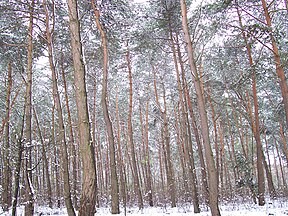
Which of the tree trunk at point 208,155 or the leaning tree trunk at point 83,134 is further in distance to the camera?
the tree trunk at point 208,155

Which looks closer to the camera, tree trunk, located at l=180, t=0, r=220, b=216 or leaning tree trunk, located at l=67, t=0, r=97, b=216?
leaning tree trunk, located at l=67, t=0, r=97, b=216

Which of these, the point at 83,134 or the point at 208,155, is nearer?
the point at 83,134

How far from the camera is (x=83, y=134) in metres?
4.75

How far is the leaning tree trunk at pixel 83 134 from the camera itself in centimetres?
441

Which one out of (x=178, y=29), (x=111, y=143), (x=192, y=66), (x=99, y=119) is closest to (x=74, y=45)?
(x=192, y=66)

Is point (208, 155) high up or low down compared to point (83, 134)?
down

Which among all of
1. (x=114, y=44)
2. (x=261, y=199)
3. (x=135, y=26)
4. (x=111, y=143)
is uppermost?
(x=135, y=26)

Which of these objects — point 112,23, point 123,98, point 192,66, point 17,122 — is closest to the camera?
point 192,66

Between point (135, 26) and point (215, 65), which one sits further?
point (215, 65)

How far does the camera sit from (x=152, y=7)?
40.0 feet

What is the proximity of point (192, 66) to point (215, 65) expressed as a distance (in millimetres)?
7041

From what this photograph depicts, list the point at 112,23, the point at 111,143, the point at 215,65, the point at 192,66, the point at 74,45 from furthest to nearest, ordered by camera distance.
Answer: the point at 215,65 → the point at 112,23 → the point at 111,143 → the point at 192,66 → the point at 74,45

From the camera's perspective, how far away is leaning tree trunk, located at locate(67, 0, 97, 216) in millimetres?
4406

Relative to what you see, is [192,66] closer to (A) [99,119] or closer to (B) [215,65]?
(B) [215,65]
